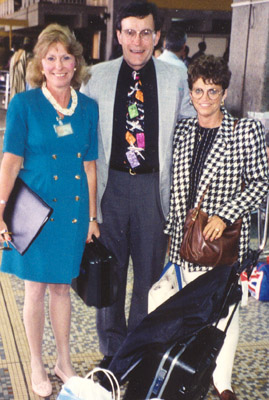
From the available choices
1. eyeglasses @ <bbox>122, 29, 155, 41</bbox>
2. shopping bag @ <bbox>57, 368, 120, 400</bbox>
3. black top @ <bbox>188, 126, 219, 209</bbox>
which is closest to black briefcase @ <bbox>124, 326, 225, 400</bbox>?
shopping bag @ <bbox>57, 368, 120, 400</bbox>

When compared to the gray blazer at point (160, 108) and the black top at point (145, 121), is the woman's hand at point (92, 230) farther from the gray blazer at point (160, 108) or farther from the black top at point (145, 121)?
the black top at point (145, 121)

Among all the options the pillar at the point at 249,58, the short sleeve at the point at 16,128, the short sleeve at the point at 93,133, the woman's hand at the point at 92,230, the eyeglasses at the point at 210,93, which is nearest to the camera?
the short sleeve at the point at 16,128

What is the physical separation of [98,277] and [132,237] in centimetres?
41

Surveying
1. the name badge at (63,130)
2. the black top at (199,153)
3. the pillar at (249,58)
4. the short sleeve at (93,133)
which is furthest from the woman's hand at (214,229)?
the pillar at (249,58)

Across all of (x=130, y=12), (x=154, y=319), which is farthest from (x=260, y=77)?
(x=154, y=319)

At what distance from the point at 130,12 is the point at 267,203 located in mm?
2354

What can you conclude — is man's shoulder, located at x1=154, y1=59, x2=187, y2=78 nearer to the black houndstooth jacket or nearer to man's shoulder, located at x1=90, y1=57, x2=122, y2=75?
man's shoulder, located at x1=90, y1=57, x2=122, y2=75

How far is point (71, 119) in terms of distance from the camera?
2479 mm

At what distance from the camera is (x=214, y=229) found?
2.44 m

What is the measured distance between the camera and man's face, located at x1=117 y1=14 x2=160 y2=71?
8.61 feet

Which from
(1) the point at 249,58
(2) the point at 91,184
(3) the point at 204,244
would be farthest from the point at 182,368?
(1) the point at 249,58

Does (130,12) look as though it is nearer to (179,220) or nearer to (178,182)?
(178,182)

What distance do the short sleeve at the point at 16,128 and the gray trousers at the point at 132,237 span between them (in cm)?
55

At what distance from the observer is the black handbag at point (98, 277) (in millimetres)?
2545
